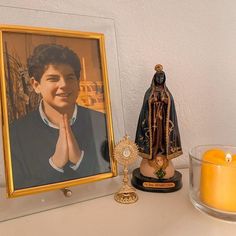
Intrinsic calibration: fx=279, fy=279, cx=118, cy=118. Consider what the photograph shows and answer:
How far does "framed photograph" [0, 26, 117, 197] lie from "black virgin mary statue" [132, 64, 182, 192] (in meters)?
0.08

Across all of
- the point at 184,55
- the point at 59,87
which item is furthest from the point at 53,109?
the point at 184,55

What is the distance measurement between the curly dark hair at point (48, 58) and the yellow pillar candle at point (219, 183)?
1.02ft

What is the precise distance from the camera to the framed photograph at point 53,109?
499 mm

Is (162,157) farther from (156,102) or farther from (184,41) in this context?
(184,41)

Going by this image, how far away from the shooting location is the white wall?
709 mm

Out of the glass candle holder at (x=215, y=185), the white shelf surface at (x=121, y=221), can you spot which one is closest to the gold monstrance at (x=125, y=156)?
the white shelf surface at (x=121, y=221)

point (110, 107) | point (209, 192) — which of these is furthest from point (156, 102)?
point (209, 192)

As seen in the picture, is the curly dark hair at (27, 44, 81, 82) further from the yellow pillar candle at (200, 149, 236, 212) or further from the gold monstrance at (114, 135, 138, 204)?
the yellow pillar candle at (200, 149, 236, 212)

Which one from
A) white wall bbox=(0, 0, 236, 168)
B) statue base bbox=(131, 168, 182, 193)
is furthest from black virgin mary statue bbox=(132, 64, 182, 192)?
white wall bbox=(0, 0, 236, 168)

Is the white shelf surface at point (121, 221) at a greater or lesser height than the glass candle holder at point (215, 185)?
lesser

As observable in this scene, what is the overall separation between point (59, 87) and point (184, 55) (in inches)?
15.5

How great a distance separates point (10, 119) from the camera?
0.50 metres

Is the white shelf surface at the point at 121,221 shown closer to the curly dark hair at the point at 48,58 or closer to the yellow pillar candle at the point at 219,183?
the yellow pillar candle at the point at 219,183

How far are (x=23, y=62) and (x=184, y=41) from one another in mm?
455
